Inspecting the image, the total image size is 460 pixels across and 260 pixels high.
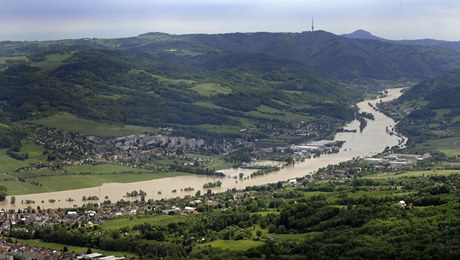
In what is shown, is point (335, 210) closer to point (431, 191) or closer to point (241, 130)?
point (431, 191)

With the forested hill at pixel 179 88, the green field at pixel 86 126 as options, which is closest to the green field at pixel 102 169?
the green field at pixel 86 126

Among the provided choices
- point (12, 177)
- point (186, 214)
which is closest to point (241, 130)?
point (12, 177)

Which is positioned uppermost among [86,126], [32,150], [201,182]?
[86,126]

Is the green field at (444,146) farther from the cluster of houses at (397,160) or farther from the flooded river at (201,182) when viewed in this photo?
the flooded river at (201,182)

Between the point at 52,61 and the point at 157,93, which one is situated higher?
the point at 52,61

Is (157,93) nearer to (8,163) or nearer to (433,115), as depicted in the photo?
(433,115)

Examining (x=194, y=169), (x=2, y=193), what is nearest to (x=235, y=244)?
(x=2, y=193)
